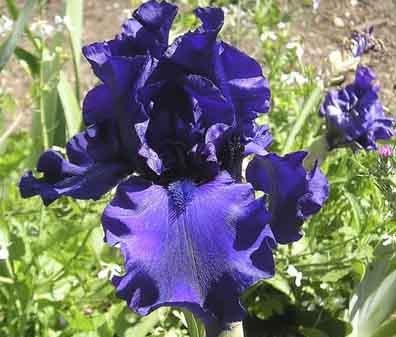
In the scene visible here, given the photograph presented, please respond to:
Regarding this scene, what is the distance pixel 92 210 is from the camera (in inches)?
72.2

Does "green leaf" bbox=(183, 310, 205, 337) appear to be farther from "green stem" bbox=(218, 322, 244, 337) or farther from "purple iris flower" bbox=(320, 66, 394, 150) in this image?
"purple iris flower" bbox=(320, 66, 394, 150)

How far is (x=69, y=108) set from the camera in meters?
2.00

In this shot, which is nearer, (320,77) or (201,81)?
(201,81)

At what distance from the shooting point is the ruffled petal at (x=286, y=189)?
40.4 inches

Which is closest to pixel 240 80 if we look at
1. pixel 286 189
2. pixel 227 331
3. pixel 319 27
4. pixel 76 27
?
pixel 286 189

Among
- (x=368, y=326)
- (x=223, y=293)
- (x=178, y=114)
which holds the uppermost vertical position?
(x=178, y=114)

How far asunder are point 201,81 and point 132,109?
0.09 m

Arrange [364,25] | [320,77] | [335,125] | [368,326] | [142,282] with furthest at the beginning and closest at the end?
[364,25] → [320,77] → [335,125] → [368,326] → [142,282]

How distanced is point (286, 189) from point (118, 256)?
72 cm

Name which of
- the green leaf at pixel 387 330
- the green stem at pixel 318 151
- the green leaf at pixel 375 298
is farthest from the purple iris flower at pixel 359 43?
the green leaf at pixel 387 330

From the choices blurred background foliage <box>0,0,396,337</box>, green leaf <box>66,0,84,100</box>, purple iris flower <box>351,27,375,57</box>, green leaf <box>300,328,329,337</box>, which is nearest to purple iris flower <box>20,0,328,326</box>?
blurred background foliage <box>0,0,396,337</box>

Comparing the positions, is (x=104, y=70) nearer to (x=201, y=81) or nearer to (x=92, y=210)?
(x=201, y=81)

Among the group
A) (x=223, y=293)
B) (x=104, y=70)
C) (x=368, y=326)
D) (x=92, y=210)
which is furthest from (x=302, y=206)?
(x=92, y=210)

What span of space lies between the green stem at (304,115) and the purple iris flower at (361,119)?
11 cm
